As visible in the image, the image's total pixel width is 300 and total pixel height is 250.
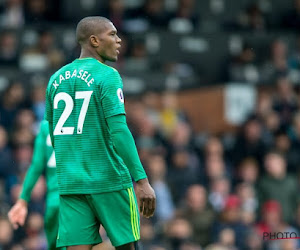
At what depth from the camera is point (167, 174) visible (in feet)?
41.6

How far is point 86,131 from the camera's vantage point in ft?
19.2

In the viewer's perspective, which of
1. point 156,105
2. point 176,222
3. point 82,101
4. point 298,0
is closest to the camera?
point 82,101

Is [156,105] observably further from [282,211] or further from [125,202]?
[125,202]

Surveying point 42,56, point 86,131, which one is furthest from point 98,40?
point 42,56

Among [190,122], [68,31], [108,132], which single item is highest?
[68,31]

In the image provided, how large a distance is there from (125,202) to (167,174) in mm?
6754

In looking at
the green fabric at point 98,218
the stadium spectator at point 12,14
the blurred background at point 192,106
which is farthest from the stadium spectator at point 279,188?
the green fabric at point 98,218

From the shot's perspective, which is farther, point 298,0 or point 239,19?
point 298,0

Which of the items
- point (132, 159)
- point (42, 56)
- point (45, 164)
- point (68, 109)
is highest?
point (42, 56)

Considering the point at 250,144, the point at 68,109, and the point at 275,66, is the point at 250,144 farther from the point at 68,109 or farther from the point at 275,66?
the point at 68,109

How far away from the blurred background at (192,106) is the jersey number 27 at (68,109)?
445 cm

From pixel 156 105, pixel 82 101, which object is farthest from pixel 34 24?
pixel 82 101

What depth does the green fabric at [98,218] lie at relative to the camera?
5.89m

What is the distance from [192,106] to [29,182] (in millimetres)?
8290
